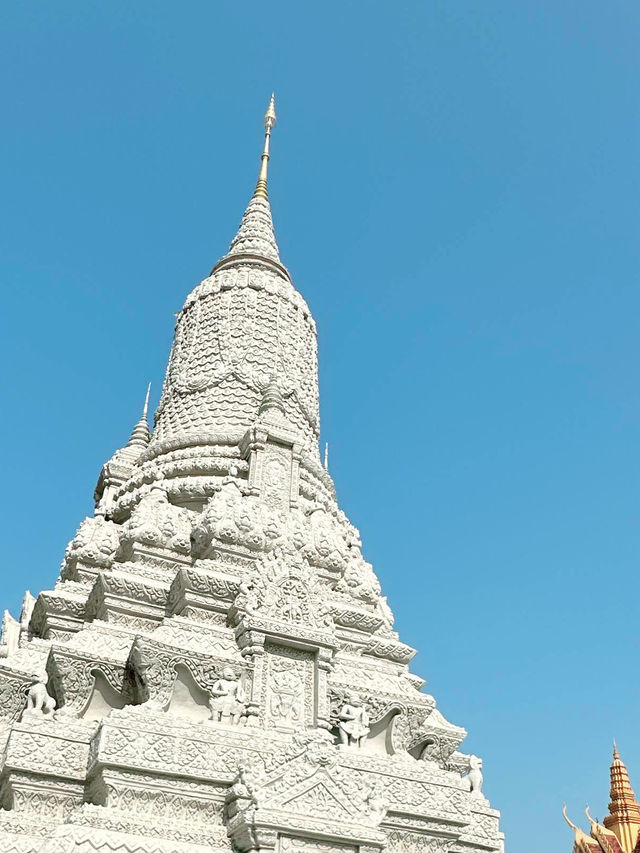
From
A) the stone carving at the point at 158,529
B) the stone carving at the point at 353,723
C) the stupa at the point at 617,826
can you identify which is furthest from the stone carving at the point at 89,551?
the stupa at the point at 617,826

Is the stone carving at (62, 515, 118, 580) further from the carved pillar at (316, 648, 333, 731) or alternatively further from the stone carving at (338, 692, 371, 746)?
the stone carving at (338, 692, 371, 746)

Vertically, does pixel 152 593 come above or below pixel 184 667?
above

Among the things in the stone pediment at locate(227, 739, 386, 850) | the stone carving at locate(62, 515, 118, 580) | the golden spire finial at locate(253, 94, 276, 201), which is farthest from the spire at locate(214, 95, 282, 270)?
the stone pediment at locate(227, 739, 386, 850)

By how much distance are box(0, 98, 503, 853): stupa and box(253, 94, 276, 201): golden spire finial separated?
295 inches

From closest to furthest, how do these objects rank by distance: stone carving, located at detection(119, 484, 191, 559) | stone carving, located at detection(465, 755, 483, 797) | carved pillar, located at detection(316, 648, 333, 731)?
1. carved pillar, located at detection(316, 648, 333, 731)
2. stone carving, located at detection(465, 755, 483, 797)
3. stone carving, located at detection(119, 484, 191, 559)

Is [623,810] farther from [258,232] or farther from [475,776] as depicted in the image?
[258,232]

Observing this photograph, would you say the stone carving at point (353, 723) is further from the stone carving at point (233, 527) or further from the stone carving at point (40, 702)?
the stone carving at point (40, 702)

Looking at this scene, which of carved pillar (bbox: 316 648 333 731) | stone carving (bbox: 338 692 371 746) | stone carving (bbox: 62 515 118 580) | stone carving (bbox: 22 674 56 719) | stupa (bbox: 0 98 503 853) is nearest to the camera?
stupa (bbox: 0 98 503 853)

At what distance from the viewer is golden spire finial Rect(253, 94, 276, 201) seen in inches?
942

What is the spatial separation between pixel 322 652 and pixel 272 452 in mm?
4793

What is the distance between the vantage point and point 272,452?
1552 centimetres

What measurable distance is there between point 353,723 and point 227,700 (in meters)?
1.85

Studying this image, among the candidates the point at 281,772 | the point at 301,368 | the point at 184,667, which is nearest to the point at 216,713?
the point at 184,667

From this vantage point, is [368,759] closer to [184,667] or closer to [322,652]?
[322,652]
